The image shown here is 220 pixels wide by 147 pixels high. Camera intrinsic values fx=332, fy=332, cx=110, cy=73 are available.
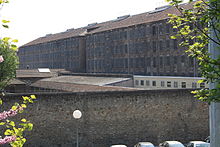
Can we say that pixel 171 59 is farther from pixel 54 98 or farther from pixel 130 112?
pixel 54 98

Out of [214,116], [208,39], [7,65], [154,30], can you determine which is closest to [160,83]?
[154,30]

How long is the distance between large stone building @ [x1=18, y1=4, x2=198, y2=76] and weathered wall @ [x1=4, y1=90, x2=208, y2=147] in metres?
18.7

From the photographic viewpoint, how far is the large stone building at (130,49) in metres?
49.2

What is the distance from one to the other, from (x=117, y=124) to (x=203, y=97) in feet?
59.0

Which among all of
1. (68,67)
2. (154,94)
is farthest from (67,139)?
(68,67)

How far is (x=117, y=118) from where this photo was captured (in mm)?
25109

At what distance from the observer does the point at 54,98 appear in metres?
23.1

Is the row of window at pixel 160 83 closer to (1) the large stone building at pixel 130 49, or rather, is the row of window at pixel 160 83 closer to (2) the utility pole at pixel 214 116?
(1) the large stone building at pixel 130 49

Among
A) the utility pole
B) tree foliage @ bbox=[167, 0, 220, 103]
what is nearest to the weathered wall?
tree foliage @ bbox=[167, 0, 220, 103]

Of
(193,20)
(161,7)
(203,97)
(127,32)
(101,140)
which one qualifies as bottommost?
(101,140)

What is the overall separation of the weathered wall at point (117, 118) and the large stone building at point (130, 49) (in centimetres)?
1873

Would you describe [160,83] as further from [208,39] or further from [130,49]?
[208,39]

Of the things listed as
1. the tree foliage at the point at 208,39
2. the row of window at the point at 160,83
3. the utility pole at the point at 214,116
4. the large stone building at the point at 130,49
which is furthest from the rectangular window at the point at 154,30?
the utility pole at the point at 214,116

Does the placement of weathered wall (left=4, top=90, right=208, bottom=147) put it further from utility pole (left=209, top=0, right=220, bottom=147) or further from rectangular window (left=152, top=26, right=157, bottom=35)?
rectangular window (left=152, top=26, right=157, bottom=35)
